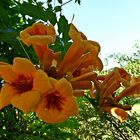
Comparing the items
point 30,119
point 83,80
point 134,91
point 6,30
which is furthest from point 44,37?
point 30,119

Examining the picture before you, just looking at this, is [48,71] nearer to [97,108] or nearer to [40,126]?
[97,108]

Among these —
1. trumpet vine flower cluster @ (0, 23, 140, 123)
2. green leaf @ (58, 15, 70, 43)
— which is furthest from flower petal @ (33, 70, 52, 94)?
green leaf @ (58, 15, 70, 43)

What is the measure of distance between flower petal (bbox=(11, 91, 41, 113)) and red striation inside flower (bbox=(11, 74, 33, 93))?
6 cm

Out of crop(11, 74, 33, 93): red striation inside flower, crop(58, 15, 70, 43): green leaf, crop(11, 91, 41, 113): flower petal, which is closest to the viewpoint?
crop(11, 91, 41, 113): flower petal

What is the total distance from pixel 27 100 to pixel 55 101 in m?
0.11

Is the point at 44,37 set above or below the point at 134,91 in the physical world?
above

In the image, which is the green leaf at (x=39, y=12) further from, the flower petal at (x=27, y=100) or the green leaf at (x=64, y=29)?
the flower petal at (x=27, y=100)

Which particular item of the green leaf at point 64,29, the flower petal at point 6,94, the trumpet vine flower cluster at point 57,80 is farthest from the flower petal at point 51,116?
the green leaf at point 64,29

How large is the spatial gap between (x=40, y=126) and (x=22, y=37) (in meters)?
2.53

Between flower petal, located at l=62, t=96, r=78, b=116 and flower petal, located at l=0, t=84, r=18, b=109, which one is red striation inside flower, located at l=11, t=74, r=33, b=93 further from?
flower petal, located at l=62, t=96, r=78, b=116

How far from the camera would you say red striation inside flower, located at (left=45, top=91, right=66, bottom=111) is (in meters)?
1.07

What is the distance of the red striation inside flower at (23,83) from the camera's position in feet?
3.67

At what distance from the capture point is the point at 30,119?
405cm

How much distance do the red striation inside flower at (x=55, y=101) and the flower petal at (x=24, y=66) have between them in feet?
0.30
